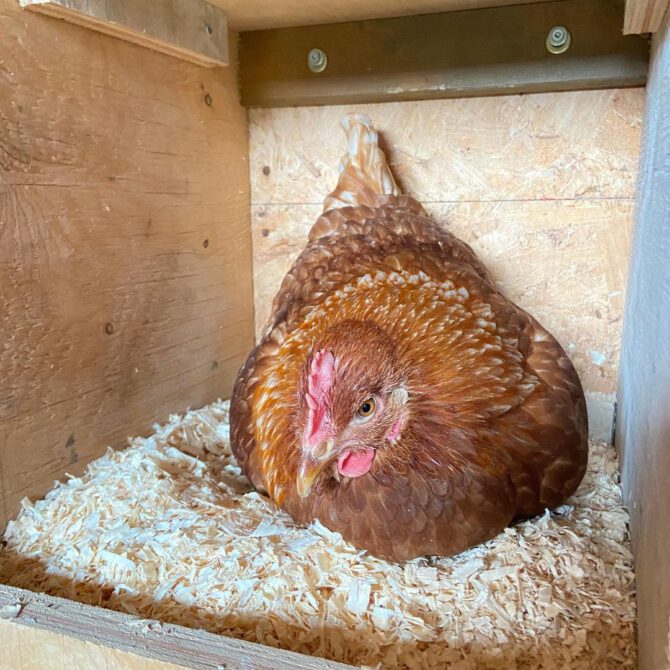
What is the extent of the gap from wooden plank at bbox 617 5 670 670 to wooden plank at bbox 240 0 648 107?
0.59 feet

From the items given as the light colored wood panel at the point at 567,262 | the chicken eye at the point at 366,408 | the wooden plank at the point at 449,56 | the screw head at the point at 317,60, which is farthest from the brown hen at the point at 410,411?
the screw head at the point at 317,60

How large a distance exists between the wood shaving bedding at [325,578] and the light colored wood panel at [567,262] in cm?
52

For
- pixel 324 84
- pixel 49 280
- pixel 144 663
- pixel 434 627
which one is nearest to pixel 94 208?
pixel 49 280

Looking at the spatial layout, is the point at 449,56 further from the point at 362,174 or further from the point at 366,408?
the point at 366,408

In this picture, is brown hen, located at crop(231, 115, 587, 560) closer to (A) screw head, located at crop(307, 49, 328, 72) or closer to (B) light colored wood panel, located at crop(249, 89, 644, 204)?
(B) light colored wood panel, located at crop(249, 89, 644, 204)

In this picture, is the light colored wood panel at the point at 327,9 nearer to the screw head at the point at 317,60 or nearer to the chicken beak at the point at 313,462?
the screw head at the point at 317,60

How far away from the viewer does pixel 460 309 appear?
1.41 metres

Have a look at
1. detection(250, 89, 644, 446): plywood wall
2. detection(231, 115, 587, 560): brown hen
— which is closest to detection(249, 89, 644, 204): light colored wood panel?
detection(250, 89, 644, 446): plywood wall

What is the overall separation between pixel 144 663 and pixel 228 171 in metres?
1.60

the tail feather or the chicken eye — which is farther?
the tail feather

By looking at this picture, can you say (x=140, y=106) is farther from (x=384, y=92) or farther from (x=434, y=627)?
(x=434, y=627)

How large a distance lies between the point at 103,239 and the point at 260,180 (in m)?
0.77

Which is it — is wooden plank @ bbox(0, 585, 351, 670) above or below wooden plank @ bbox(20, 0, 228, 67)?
below

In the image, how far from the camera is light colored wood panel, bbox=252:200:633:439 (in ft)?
6.24
